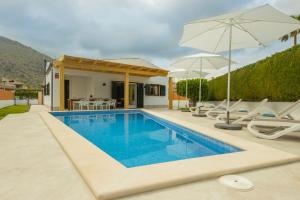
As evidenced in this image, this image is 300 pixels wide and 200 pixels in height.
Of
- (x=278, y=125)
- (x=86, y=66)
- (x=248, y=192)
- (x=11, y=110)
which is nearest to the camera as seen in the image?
(x=248, y=192)

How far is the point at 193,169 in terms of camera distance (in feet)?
10.3

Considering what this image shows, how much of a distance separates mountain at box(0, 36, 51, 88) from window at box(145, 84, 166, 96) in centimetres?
4369

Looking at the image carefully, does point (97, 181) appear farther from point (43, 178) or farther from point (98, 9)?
point (98, 9)

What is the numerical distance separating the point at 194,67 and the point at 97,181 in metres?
11.5

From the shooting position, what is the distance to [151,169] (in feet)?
10.4

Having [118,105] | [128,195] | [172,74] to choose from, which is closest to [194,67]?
[172,74]

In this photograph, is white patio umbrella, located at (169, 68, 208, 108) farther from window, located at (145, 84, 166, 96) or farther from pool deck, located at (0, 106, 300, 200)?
pool deck, located at (0, 106, 300, 200)

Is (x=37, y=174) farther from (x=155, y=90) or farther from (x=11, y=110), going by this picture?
(x=155, y=90)

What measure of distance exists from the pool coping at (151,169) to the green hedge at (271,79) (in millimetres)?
6989

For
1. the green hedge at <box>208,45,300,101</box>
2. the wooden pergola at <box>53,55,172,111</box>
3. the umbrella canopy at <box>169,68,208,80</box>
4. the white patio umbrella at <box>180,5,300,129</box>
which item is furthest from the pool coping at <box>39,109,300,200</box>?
the umbrella canopy at <box>169,68,208,80</box>

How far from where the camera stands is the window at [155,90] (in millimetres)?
20203

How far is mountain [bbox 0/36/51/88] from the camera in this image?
55.2 meters

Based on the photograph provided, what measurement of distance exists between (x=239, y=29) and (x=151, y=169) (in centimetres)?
656

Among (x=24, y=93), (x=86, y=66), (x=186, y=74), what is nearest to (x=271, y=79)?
(x=186, y=74)
